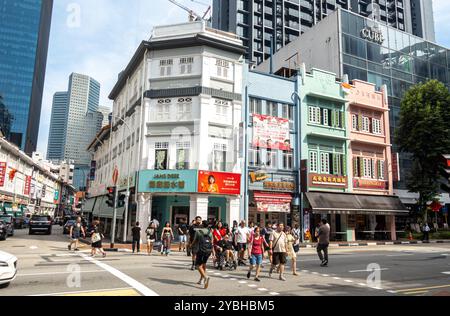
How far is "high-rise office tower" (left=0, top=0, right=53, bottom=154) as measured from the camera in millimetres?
96938

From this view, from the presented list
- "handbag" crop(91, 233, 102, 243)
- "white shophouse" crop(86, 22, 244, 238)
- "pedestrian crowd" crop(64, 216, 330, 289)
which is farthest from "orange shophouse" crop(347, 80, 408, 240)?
"handbag" crop(91, 233, 102, 243)

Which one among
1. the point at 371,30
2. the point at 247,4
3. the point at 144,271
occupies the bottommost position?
the point at 144,271

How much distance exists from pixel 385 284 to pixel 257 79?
69.8 feet

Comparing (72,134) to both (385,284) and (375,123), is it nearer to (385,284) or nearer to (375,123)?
(375,123)

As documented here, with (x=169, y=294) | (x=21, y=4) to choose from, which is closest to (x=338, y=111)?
(x=169, y=294)

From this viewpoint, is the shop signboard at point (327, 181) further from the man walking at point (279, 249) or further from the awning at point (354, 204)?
the man walking at point (279, 249)

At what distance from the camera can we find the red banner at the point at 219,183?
24.6 metres

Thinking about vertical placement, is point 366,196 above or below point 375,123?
below

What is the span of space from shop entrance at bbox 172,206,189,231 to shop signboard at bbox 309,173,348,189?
10.5 metres

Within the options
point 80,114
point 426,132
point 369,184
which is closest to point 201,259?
point 369,184

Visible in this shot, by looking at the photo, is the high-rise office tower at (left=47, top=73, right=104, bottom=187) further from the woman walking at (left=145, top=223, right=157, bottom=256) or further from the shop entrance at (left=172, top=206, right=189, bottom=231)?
the woman walking at (left=145, top=223, right=157, bottom=256)

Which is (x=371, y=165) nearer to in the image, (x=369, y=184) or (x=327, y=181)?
(x=369, y=184)

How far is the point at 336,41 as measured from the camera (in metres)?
37.9

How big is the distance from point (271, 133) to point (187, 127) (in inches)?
275
